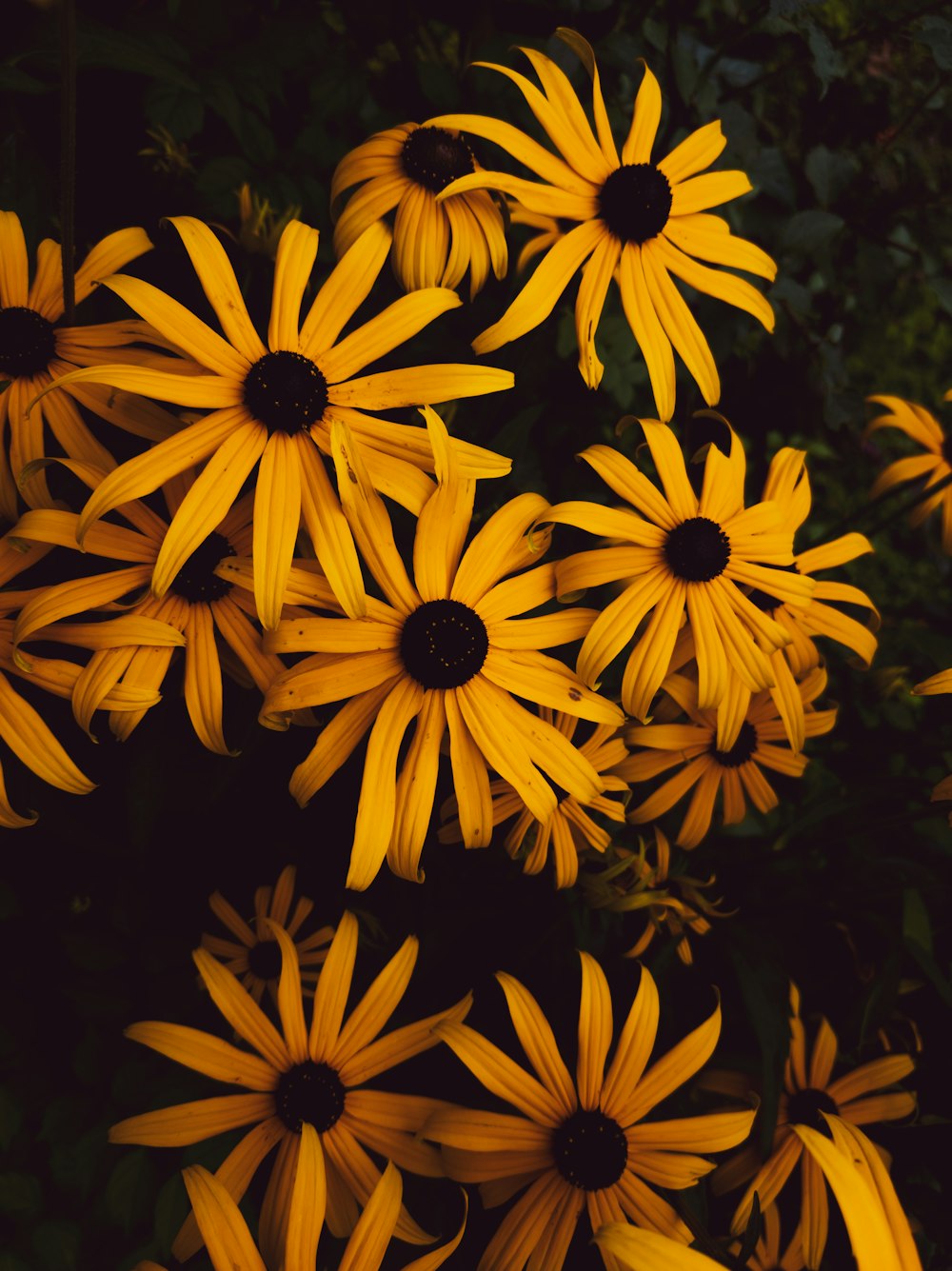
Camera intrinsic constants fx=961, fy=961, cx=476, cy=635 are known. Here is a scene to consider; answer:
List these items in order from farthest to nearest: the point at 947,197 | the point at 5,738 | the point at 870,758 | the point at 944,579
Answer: the point at 944,579, the point at 947,197, the point at 870,758, the point at 5,738

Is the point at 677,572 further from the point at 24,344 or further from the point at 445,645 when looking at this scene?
the point at 24,344

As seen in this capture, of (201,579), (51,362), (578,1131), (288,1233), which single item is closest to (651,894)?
(578,1131)

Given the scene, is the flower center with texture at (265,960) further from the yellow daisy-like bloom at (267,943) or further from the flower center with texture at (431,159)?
the flower center with texture at (431,159)

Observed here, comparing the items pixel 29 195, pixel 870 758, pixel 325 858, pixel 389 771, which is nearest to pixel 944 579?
pixel 870 758

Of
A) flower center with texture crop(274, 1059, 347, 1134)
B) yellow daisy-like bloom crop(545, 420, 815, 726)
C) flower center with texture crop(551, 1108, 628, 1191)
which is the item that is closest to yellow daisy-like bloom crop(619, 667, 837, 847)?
yellow daisy-like bloom crop(545, 420, 815, 726)

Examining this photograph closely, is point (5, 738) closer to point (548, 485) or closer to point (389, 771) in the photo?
point (389, 771)

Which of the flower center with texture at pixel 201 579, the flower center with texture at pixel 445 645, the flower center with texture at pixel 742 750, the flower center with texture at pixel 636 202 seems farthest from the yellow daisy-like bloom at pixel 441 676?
the flower center with texture at pixel 742 750

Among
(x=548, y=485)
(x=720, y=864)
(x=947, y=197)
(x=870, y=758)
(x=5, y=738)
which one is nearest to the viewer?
(x=5, y=738)
